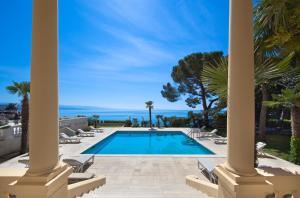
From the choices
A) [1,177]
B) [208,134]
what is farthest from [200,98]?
[1,177]

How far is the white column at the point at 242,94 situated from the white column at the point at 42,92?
2.16 metres

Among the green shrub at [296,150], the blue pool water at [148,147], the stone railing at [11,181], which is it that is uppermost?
the stone railing at [11,181]

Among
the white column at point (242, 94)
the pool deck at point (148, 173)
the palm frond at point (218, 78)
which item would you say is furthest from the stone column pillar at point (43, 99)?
the pool deck at point (148, 173)

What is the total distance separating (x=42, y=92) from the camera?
8.49ft

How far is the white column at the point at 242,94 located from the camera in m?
2.62

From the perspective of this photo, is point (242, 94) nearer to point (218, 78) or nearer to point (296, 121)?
point (218, 78)

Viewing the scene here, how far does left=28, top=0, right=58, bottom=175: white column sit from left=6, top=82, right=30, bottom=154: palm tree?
9.00 metres

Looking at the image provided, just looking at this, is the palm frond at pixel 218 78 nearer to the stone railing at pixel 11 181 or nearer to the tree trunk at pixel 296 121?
the stone railing at pixel 11 181

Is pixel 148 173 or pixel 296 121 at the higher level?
pixel 296 121

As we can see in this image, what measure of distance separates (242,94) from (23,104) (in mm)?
10595

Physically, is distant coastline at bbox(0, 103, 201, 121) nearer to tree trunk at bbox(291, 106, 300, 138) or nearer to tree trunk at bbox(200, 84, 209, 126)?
tree trunk at bbox(200, 84, 209, 126)

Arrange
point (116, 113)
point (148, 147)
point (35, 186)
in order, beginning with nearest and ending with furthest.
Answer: point (35, 186) < point (148, 147) < point (116, 113)

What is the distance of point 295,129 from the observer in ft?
31.4

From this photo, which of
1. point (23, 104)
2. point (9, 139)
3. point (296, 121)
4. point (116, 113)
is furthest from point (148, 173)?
point (116, 113)
